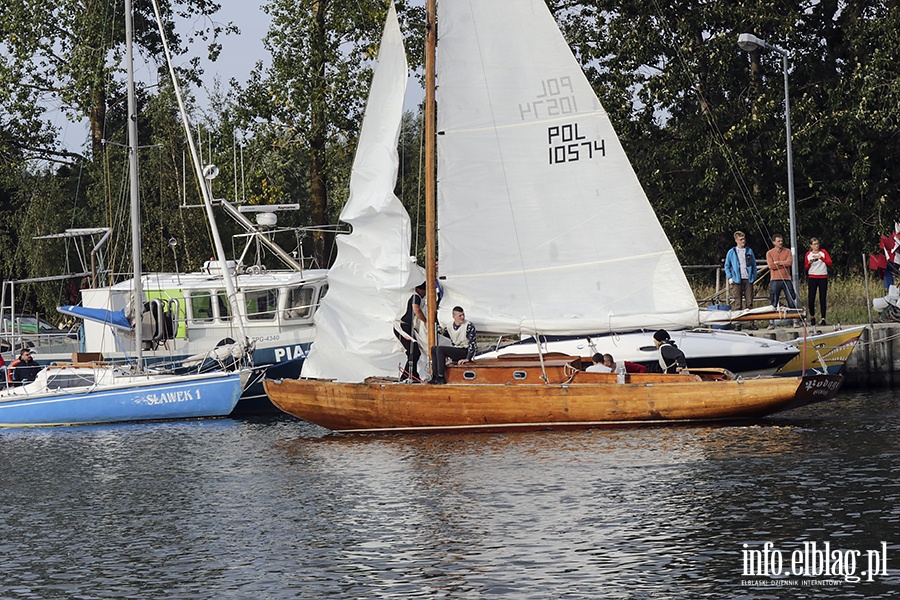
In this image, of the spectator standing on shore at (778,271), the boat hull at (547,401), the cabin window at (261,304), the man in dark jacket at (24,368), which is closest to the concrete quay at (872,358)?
the spectator standing on shore at (778,271)

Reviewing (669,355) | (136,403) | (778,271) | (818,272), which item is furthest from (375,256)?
(818,272)

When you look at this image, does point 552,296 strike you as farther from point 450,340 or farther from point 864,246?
point 864,246

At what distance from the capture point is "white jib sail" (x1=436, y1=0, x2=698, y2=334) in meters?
26.2

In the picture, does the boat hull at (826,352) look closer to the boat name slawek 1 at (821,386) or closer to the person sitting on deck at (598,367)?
the boat name slawek 1 at (821,386)

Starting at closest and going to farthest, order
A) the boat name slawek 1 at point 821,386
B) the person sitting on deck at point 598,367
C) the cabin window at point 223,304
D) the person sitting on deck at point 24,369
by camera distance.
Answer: the boat name slawek 1 at point 821,386, the person sitting on deck at point 598,367, the person sitting on deck at point 24,369, the cabin window at point 223,304

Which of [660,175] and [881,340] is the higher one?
[660,175]

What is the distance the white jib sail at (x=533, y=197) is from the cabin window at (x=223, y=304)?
1127 centimetres

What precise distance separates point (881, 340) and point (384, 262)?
42.8 feet

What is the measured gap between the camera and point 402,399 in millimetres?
25828

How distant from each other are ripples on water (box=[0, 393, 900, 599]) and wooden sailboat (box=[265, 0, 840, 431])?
5.11 ft

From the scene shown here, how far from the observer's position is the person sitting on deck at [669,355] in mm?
25734

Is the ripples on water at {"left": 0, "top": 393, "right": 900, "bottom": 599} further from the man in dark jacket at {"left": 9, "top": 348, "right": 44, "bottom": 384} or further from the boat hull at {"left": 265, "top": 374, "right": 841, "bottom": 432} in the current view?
the man in dark jacket at {"left": 9, "top": 348, "right": 44, "bottom": 384}

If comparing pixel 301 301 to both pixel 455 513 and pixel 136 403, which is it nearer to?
pixel 136 403

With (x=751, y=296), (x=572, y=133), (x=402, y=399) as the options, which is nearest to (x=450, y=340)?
(x=402, y=399)
